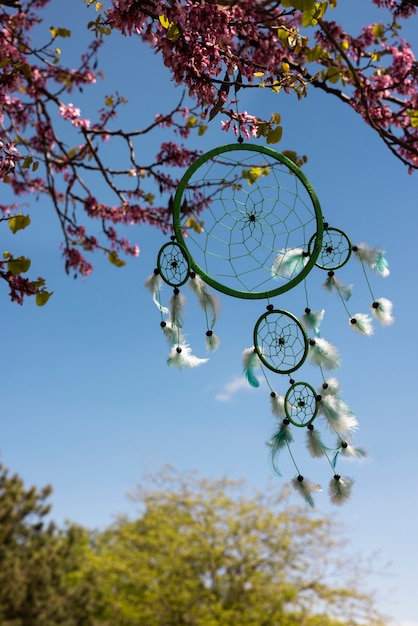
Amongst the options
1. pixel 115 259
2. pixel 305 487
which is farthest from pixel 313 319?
pixel 115 259

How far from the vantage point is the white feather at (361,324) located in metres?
2.88

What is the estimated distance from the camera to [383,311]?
9.57 feet

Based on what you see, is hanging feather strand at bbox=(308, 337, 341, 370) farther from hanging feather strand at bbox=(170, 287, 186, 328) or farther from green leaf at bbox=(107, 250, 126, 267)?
green leaf at bbox=(107, 250, 126, 267)

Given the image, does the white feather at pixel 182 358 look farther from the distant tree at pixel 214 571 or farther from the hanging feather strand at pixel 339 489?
the distant tree at pixel 214 571

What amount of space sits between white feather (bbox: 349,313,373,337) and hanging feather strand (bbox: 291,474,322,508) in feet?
2.35

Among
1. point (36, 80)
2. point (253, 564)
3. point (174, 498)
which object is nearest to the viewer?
point (36, 80)

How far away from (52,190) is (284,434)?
134 inches

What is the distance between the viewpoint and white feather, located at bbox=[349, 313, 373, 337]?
2.88 meters

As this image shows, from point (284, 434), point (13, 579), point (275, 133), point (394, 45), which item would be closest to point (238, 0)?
point (275, 133)

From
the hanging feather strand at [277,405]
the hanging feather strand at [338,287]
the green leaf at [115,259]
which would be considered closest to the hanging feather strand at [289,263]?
the hanging feather strand at [338,287]

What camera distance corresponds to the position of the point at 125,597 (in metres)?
13.7

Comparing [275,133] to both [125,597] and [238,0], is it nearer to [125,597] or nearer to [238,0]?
[238,0]

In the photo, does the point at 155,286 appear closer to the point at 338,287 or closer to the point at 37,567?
the point at 338,287

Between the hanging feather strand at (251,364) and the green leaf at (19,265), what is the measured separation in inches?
46.4
